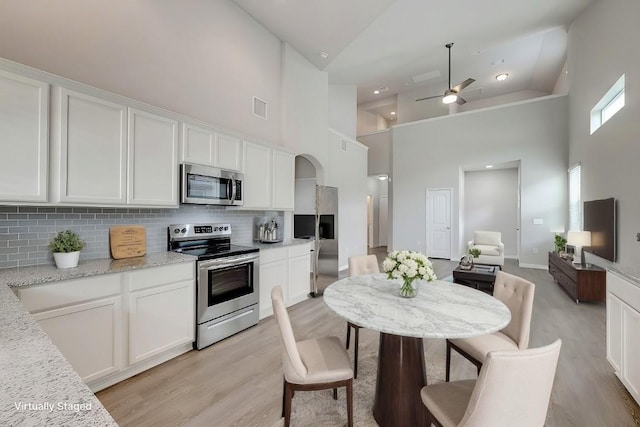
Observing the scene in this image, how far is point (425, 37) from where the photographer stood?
5.57 metres

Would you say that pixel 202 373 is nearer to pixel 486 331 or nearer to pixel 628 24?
pixel 486 331

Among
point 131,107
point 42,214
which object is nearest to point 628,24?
point 131,107

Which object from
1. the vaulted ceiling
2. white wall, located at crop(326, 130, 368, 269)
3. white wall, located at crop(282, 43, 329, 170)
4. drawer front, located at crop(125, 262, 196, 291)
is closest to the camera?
drawer front, located at crop(125, 262, 196, 291)

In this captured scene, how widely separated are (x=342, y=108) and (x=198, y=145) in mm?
4928

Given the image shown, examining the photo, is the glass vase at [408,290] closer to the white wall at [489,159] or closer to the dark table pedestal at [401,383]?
the dark table pedestal at [401,383]

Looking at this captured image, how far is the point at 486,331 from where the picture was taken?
1424 millimetres

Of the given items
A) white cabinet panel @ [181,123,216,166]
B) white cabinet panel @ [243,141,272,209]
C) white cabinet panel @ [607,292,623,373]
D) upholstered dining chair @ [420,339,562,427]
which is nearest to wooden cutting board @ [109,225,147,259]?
white cabinet panel @ [181,123,216,166]

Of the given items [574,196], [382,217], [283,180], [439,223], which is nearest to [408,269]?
[283,180]

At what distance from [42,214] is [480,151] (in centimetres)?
859

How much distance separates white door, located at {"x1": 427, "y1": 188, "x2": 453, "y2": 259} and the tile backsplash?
665cm

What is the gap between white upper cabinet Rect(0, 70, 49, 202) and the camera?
1870 mm

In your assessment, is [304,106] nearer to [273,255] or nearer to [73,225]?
[273,255]

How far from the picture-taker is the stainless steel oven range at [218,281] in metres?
2.75

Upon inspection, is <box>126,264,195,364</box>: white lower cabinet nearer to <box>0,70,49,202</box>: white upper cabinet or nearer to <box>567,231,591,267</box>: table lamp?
<box>0,70,49,202</box>: white upper cabinet
